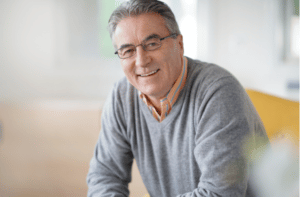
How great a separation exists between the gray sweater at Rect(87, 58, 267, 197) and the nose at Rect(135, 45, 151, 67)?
0.16 metres

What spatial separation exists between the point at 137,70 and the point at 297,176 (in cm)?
63

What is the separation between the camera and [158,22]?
0.82 meters

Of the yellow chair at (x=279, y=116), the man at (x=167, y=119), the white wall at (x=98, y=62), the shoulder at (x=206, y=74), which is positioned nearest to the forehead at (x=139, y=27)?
the man at (x=167, y=119)

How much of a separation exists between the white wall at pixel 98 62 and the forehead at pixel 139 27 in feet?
3.51

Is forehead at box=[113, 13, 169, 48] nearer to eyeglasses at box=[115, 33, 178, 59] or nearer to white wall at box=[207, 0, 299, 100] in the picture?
eyeglasses at box=[115, 33, 178, 59]

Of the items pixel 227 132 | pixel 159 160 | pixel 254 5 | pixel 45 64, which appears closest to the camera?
pixel 227 132

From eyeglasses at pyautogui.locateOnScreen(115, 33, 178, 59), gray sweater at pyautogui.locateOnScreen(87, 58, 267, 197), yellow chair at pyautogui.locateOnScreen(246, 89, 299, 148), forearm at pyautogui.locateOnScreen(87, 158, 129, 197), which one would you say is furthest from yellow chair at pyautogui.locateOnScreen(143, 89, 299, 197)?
forearm at pyautogui.locateOnScreen(87, 158, 129, 197)

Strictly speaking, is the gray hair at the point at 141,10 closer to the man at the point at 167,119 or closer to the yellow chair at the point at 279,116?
the man at the point at 167,119

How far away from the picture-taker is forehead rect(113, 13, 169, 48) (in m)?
0.80

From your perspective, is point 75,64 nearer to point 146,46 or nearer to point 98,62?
point 98,62

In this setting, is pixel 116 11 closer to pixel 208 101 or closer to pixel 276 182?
pixel 208 101

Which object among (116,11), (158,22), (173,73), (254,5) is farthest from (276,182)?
(254,5)

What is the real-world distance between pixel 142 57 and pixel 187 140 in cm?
30

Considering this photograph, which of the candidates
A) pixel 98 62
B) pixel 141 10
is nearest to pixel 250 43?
pixel 98 62
